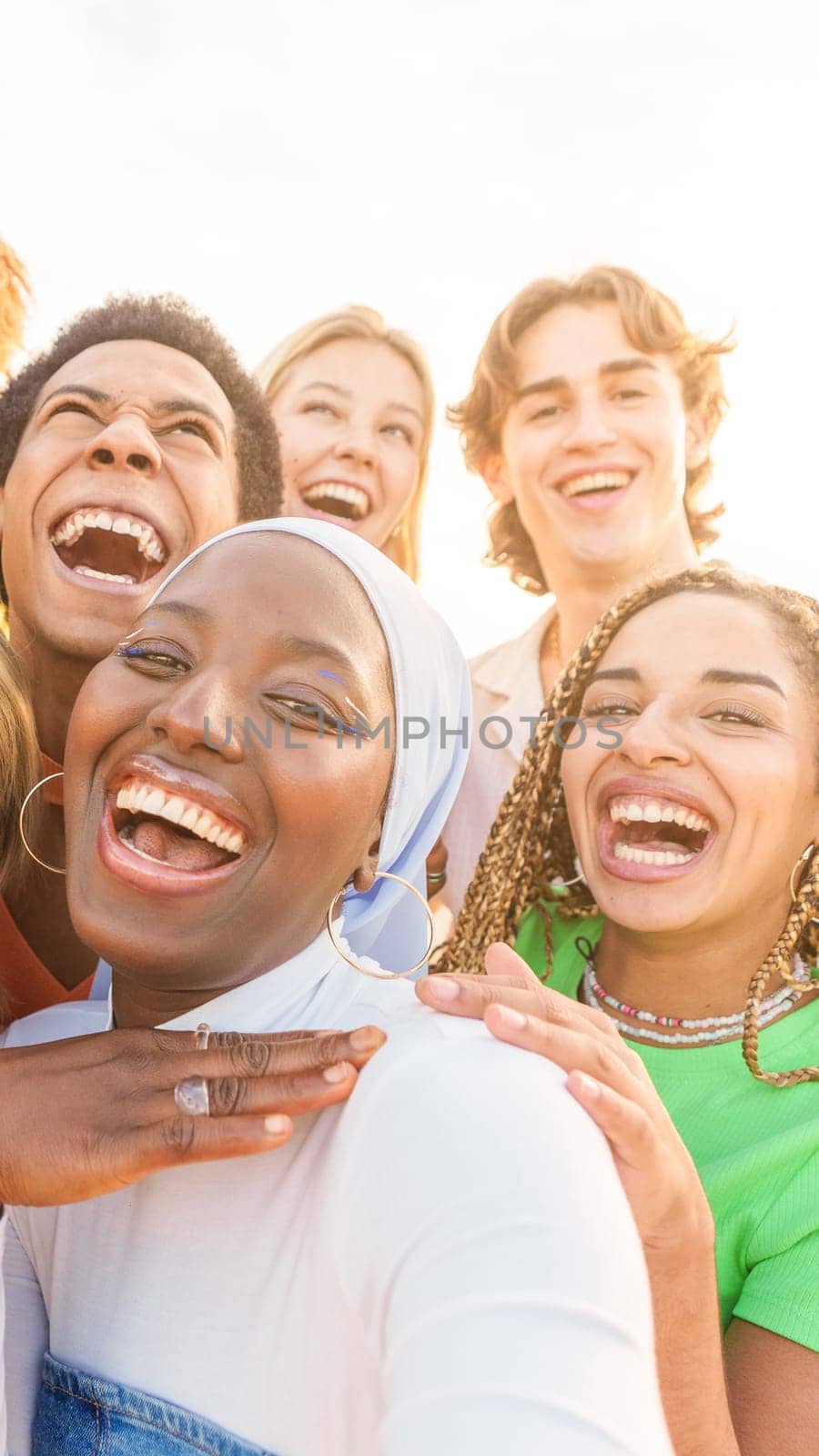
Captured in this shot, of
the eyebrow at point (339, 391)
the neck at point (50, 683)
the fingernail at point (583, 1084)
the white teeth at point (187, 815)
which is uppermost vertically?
the eyebrow at point (339, 391)

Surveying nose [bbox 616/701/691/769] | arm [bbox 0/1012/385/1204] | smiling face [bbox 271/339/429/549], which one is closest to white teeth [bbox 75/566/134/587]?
smiling face [bbox 271/339/429/549]

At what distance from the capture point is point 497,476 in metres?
4.52

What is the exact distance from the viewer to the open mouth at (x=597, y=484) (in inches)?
158

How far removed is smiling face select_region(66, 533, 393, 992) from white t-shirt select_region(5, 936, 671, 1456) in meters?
0.12

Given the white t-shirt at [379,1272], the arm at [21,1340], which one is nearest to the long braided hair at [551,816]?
the white t-shirt at [379,1272]

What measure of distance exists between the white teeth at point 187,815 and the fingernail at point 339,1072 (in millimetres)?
376

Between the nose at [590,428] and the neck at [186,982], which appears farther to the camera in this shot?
the nose at [590,428]

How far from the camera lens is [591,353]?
4105 mm

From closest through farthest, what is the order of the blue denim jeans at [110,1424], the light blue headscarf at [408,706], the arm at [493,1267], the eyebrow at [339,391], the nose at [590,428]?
1. the arm at [493,1267]
2. the blue denim jeans at [110,1424]
3. the light blue headscarf at [408,706]
4. the nose at [590,428]
5. the eyebrow at [339,391]

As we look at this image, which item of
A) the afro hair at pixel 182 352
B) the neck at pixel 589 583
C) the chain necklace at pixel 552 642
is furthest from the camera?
the chain necklace at pixel 552 642

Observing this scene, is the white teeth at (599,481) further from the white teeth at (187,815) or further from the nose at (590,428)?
the white teeth at (187,815)

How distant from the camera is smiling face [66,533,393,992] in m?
1.74

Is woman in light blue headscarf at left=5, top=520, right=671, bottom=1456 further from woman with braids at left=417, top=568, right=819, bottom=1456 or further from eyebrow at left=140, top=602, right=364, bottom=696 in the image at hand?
woman with braids at left=417, top=568, right=819, bottom=1456

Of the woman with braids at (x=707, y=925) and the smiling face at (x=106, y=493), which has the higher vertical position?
the smiling face at (x=106, y=493)
